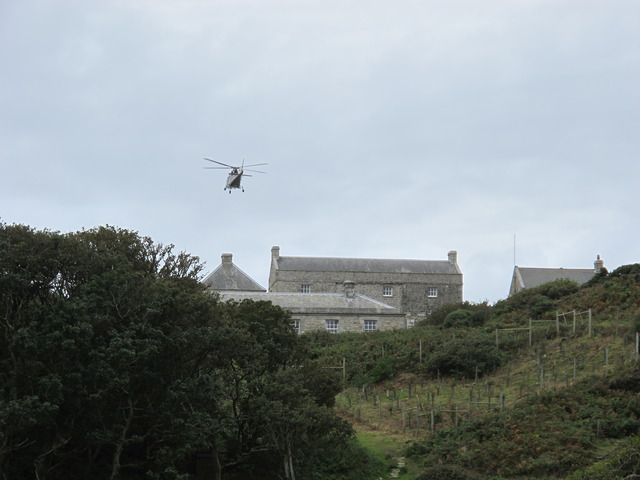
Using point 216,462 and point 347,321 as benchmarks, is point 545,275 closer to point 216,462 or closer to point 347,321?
point 347,321

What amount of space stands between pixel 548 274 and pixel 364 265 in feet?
48.9

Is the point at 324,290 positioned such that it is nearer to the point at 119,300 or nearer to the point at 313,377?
the point at 313,377

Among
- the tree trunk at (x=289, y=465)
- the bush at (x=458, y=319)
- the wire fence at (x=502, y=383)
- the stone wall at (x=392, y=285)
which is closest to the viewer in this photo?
the tree trunk at (x=289, y=465)

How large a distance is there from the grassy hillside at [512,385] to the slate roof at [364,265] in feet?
67.5

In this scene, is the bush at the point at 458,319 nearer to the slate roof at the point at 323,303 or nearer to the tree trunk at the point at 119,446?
the slate roof at the point at 323,303

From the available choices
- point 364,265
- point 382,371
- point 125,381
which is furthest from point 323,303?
point 125,381

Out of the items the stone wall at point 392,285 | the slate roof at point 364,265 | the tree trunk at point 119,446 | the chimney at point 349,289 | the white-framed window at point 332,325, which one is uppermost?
the slate roof at point 364,265

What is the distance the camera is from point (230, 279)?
7069 centimetres

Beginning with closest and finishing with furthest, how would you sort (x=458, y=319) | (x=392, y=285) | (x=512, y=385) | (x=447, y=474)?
(x=447, y=474) < (x=512, y=385) < (x=458, y=319) < (x=392, y=285)

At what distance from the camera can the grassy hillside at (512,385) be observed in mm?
28672

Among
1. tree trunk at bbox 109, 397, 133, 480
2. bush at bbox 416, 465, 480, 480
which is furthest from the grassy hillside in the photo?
tree trunk at bbox 109, 397, 133, 480

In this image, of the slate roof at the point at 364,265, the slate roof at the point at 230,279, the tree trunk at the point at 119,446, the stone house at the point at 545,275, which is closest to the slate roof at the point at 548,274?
the stone house at the point at 545,275

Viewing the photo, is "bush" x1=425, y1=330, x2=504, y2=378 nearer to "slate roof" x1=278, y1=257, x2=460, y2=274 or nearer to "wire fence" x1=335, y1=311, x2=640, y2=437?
"wire fence" x1=335, y1=311, x2=640, y2=437

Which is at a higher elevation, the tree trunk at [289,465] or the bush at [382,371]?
the bush at [382,371]
